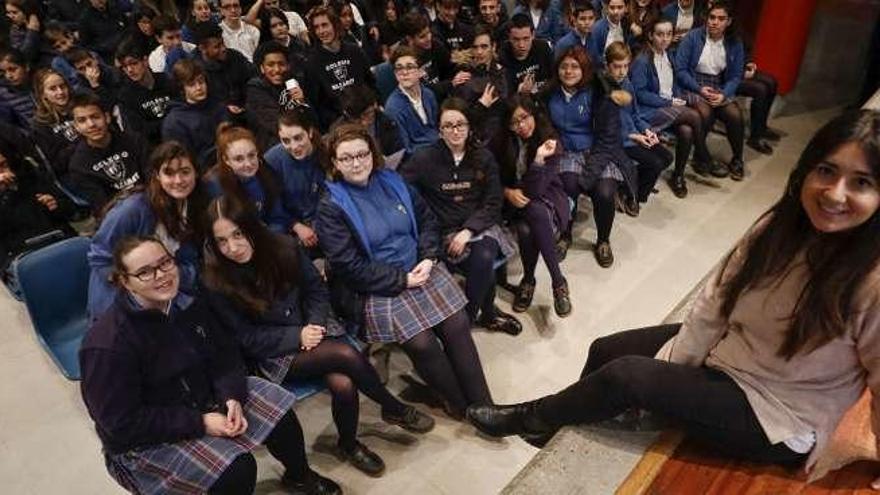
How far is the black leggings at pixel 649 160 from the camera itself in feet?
13.2

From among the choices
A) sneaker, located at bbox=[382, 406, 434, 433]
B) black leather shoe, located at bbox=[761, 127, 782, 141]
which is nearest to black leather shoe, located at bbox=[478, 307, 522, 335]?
sneaker, located at bbox=[382, 406, 434, 433]

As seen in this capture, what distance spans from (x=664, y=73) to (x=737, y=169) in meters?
0.88

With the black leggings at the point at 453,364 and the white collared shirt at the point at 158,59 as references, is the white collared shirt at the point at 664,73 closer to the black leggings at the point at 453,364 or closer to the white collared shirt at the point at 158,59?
the black leggings at the point at 453,364

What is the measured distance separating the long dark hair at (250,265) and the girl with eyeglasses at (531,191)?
1.33 m

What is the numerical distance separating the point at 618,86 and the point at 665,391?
281 centimetres

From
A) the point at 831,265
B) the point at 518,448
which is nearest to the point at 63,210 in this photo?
the point at 518,448

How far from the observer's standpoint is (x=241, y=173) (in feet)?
9.74

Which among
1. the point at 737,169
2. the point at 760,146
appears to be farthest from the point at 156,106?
the point at 760,146

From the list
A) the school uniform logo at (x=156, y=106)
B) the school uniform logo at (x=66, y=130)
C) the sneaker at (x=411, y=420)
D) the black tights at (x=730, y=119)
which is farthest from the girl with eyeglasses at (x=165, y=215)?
the black tights at (x=730, y=119)

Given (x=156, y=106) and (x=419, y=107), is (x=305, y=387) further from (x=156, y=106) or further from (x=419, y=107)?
(x=156, y=106)

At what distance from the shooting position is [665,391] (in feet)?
5.34

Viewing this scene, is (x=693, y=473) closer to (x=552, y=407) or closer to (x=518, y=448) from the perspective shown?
(x=552, y=407)

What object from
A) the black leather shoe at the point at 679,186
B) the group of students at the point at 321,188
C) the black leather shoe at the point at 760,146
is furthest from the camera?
the black leather shoe at the point at 760,146

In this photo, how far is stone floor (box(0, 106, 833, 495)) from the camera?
255 centimetres
